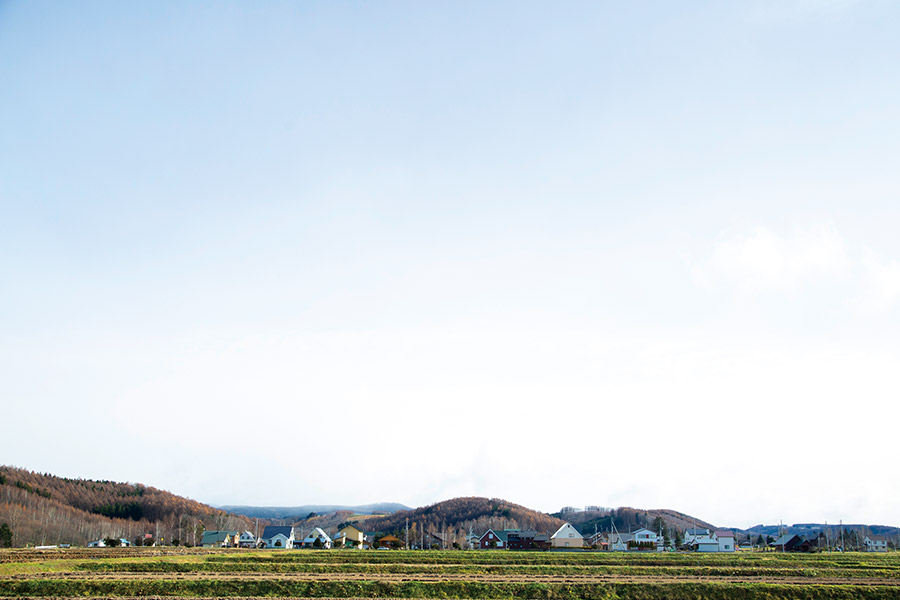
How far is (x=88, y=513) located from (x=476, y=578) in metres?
143

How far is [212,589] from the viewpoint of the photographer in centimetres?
3338

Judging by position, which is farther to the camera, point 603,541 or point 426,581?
point 603,541

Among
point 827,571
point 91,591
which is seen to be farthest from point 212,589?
point 827,571

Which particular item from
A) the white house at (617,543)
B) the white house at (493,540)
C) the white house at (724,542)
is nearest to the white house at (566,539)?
the white house at (617,543)

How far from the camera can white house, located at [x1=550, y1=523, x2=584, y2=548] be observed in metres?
108

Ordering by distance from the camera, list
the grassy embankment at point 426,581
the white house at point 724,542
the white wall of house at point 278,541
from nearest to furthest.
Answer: the grassy embankment at point 426,581 → the white house at point 724,542 → the white wall of house at point 278,541

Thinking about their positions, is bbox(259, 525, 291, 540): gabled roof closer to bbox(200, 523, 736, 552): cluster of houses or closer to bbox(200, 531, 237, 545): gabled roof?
bbox(200, 523, 736, 552): cluster of houses

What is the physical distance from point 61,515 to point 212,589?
120 m

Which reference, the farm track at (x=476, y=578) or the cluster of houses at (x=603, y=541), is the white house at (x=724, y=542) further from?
the farm track at (x=476, y=578)

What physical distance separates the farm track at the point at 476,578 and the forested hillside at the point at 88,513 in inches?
2836

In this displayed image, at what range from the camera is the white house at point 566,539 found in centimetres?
10788

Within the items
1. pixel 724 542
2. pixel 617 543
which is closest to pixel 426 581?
pixel 617 543

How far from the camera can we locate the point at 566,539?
109438 mm

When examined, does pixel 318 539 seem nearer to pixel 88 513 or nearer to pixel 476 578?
pixel 88 513
